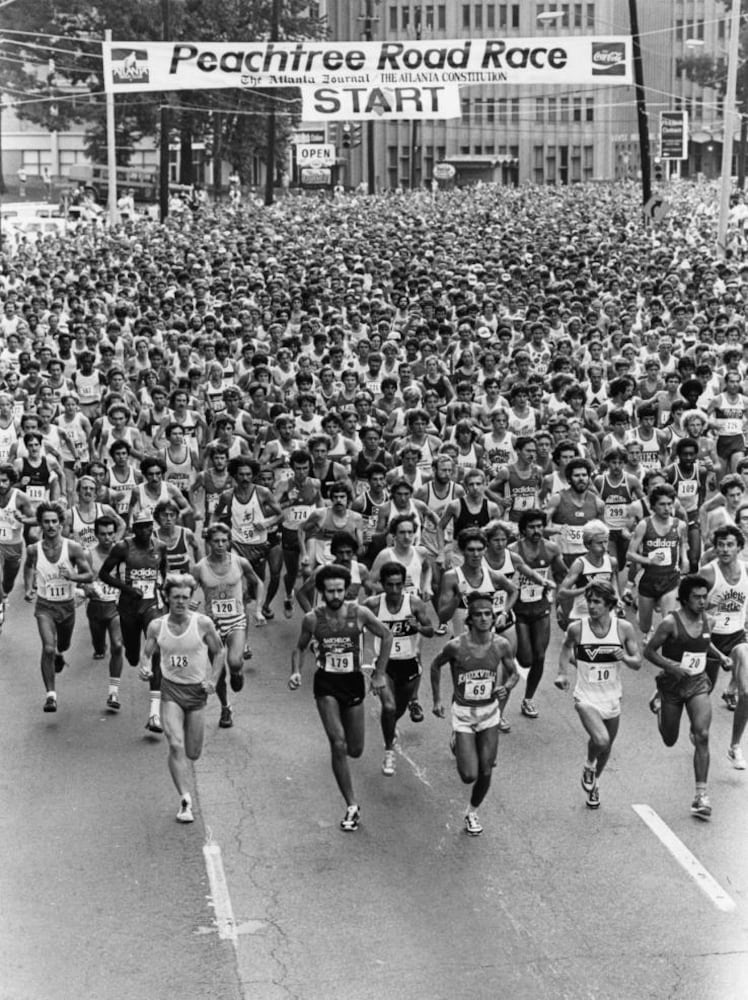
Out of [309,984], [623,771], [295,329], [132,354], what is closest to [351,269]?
[295,329]

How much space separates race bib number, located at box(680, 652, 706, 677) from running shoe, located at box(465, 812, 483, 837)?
1453mm

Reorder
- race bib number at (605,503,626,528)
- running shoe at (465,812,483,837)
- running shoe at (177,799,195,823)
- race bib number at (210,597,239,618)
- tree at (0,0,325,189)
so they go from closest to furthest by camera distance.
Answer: running shoe at (465,812,483,837), running shoe at (177,799,195,823), race bib number at (210,597,239,618), race bib number at (605,503,626,528), tree at (0,0,325,189)

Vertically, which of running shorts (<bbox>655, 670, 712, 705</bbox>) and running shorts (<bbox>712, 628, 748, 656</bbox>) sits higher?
running shorts (<bbox>712, 628, 748, 656</bbox>)

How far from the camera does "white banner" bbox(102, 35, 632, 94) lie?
35.5 meters

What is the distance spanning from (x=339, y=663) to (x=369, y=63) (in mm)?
27840

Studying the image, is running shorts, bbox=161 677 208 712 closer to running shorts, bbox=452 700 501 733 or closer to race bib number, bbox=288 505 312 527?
running shorts, bbox=452 700 501 733

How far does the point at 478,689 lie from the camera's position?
9.59 meters

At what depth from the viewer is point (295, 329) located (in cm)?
2497

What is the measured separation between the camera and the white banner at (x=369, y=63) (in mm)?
35500

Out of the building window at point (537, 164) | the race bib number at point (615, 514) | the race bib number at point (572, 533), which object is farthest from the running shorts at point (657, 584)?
the building window at point (537, 164)

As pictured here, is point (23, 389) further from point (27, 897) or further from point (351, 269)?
point (351, 269)

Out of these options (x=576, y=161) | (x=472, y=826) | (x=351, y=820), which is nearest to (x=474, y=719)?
(x=472, y=826)

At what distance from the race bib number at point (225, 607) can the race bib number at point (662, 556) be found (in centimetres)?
307

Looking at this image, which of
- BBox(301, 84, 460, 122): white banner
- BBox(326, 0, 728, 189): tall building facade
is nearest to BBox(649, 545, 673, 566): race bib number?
BBox(301, 84, 460, 122): white banner
